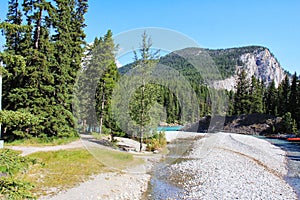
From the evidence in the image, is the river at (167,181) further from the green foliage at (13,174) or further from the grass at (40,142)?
the grass at (40,142)

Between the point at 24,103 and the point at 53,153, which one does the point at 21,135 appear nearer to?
the point at 24,103

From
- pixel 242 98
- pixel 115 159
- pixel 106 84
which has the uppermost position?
pixel 242 98

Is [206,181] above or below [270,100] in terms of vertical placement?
below

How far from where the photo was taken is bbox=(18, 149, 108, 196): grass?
1116cm

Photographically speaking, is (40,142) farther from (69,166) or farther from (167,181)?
(167,181)

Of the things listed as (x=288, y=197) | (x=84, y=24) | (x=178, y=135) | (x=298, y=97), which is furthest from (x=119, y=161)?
(x=298, y=97)

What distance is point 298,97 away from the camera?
50.3 meters

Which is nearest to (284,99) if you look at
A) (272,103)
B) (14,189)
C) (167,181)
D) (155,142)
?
(272,103)

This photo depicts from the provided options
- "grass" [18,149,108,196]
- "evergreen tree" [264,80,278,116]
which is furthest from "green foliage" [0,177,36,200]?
"evergreen tree" [264,80,278,116]

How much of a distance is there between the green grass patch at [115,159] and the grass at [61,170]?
16.9 inches

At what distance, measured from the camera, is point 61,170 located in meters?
13.7

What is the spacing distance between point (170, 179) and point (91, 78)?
15.5 m

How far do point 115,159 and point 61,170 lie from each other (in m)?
3.86

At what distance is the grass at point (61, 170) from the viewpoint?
11.2 metres
